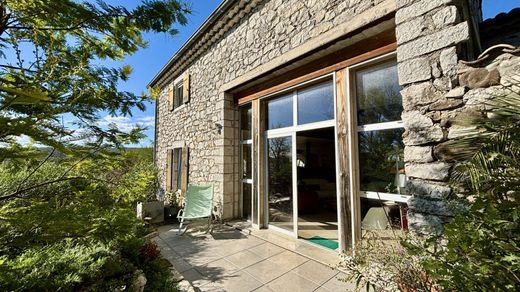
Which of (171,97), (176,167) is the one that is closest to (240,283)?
(176,167)

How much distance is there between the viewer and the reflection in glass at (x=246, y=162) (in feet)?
17.5

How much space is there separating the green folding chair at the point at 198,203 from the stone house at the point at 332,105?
0.27m

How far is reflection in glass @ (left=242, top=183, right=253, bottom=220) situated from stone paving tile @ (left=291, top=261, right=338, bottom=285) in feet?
7.69

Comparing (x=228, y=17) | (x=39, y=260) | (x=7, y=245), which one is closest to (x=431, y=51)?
(x=7, y=245)

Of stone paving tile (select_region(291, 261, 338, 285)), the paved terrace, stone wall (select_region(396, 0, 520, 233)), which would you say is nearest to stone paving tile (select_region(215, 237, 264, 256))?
the paved terrace

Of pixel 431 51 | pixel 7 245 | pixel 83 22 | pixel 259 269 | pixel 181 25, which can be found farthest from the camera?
pixel 259 269

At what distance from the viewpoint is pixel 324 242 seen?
3.82 meters

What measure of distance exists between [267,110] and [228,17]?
93.7 inches

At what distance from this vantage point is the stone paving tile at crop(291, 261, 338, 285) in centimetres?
278

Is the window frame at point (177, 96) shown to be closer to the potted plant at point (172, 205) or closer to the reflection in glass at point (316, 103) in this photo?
the potted plant at point (172, 205)

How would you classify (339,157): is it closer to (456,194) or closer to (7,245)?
(456,194)

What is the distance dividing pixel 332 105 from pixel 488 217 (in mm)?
2576

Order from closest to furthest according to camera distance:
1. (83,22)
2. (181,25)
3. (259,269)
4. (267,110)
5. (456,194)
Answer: (83,22) → (181,25) → (456,194) → (259,269) → (267,110)

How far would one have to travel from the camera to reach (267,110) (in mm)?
4938
